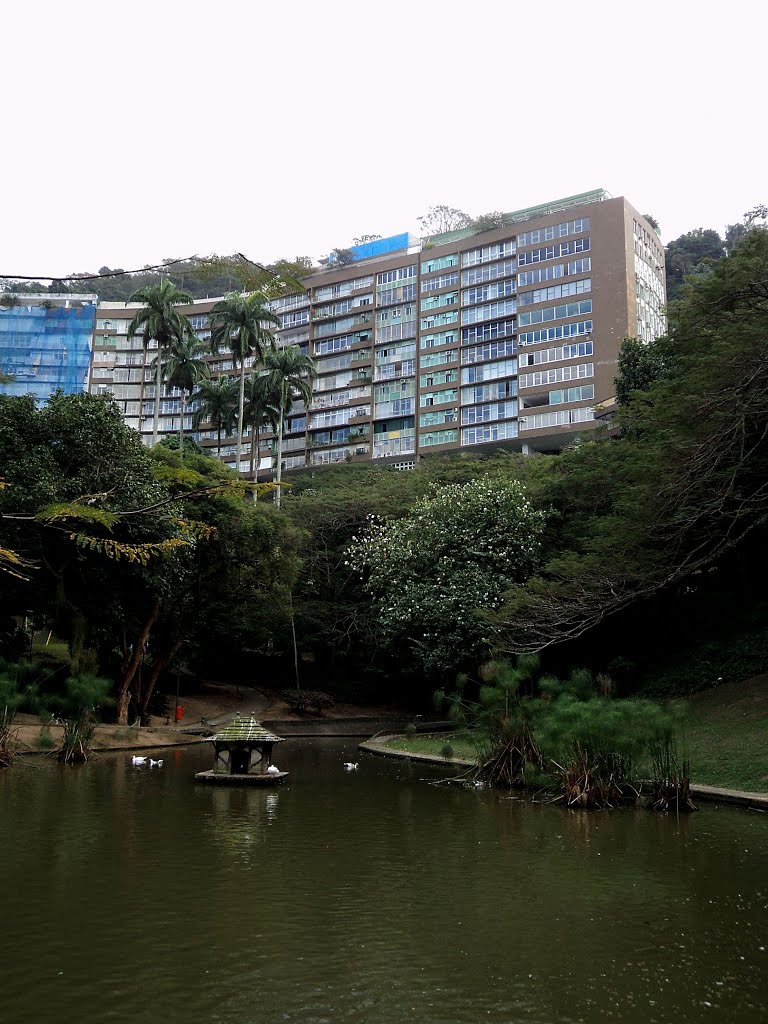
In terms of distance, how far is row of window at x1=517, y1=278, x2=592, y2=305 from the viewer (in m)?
77.8

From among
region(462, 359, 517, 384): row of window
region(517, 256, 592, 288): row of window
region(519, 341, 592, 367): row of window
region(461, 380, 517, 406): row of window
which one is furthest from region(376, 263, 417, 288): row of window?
region(519, 341, 592, 367): row of window

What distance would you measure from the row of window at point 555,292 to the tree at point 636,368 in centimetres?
3009

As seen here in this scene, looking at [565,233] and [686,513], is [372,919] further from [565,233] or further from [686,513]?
[565,233]

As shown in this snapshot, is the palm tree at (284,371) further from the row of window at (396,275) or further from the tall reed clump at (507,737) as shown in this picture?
the tall reed clump at (507,737)

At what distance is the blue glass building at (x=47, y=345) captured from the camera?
111500mm

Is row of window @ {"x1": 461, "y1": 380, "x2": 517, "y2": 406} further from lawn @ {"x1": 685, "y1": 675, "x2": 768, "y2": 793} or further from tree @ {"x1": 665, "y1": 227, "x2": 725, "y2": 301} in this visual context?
lawn @ {"x1": 685, "y1": 675, "x2": 768, "y2": 793}

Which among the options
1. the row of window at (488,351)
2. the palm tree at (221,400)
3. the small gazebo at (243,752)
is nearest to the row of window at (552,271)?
the row of window at (488,351)

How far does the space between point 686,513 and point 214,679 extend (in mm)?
32991

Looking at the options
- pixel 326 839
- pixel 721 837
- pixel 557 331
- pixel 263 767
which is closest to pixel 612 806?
pixel 721 837

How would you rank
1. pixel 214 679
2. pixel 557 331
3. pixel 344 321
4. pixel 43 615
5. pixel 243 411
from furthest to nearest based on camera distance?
pixel 344 321
pixel 557 331
pixel 243 411
pixel 214 679
pixel 43 615

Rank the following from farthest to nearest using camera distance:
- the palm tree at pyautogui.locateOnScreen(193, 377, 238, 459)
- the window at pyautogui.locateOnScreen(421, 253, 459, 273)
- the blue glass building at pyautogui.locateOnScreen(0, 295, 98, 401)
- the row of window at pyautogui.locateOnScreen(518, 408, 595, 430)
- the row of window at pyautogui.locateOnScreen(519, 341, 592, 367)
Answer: the blue glass building at pyautogui.locateOnScreen(0, 295, 98, 401), the window at pyautogui.locateOnScreen(421, 253, 459, 273), the row of window at pyautogui.locateOnScreen(519, 341, 592, 367), the row of window at pyautogui.locateOnScreen(518, 408, 595, 430), the palm tree at pyautogui.locateOnScreen(193, 377, 238, 459)

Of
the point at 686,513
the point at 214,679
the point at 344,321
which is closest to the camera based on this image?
the point at 686,513

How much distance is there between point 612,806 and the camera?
1611 cm

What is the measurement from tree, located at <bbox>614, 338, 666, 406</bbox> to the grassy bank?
19.3 m
